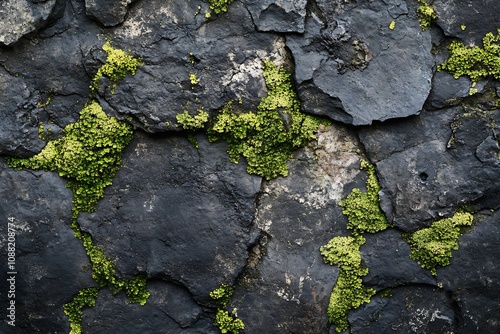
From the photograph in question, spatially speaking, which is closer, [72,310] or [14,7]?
[14,7]

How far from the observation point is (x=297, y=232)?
4.15 metres

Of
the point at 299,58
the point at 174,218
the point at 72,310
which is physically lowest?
the point at 72,310

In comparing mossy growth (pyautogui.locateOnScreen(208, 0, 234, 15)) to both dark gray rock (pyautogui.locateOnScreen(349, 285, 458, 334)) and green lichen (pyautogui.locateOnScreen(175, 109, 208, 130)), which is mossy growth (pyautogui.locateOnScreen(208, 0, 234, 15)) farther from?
dark gray rock (pyautogui.locateOnScreen(349, 285, 458, 334))

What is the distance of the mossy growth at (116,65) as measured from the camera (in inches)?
158

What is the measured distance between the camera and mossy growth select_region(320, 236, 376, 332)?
4.12 m

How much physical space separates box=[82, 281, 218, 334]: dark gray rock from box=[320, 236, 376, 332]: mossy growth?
951mm

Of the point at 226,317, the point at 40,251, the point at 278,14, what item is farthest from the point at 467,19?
the point at 40,251

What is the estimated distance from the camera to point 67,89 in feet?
13.5

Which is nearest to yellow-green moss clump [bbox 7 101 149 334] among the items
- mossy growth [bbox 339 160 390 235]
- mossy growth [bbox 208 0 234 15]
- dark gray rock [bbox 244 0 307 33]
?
mossy growth [bbox 208 0 234 15]

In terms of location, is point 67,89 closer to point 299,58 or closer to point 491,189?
point 299,58

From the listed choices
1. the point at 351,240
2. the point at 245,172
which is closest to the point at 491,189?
the point at 351,240

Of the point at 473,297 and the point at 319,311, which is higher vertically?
the point at 473,297

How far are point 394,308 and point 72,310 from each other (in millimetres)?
2494

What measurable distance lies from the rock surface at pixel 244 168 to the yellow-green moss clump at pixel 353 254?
53 mm
